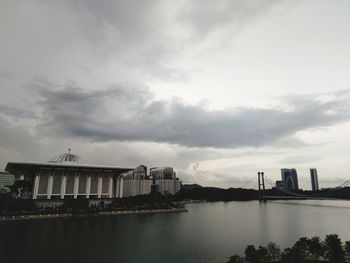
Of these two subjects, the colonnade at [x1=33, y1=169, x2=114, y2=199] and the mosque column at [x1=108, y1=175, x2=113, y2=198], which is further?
the mosque column at [x1=108, y1=175, x2=113, y2=198]

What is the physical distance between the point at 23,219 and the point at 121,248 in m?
25.7

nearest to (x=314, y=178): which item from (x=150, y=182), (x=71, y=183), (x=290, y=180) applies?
(x=290, y=180)

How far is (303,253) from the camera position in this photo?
1577 cm

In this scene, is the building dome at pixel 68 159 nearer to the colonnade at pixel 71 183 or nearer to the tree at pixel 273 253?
the colonnade at pixel 71 183

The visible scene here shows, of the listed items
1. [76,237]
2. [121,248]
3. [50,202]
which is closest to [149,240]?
[121,248]

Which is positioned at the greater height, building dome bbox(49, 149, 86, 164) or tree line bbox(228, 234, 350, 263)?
building dome bbox(49, 149, 86, 164)

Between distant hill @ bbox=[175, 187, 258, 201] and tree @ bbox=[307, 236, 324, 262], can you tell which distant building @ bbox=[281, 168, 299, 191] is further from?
tree @ bbox=[307, 236, 324, 262]

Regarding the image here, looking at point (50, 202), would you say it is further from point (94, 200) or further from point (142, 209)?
point (142, 209)

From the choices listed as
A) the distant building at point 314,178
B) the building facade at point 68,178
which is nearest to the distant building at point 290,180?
the distant building at point 314,178

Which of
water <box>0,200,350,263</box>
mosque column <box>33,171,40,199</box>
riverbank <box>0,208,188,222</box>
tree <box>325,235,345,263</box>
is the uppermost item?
mosque column <box>33,171,40,199</box>

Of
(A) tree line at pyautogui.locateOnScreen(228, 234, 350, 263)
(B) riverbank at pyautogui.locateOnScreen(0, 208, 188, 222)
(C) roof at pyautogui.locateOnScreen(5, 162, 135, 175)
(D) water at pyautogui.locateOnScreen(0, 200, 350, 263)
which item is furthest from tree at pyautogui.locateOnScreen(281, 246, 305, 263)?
(C) roof at pyautogui.locateOnScreen(5, 162, 135, 175)

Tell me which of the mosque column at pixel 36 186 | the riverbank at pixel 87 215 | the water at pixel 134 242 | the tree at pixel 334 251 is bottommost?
the water at pixel 134 242

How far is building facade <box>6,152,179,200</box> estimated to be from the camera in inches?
2424

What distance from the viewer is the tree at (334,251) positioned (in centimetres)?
1533
